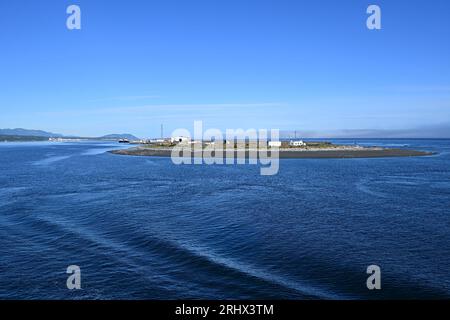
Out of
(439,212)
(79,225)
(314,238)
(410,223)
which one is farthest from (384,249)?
(79,225)

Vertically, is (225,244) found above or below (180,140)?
below

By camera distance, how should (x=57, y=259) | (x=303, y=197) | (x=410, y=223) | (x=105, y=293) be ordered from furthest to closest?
(x=303, y=197) < (x=410, y=223) < (x=57, y=259) < (x=105, y=293)

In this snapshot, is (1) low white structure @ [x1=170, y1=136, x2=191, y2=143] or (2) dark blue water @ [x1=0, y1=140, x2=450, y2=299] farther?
(1) low white structure @ [x1=170, y1=136, x2=191, y2=143]

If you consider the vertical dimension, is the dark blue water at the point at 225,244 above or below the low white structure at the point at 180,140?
below

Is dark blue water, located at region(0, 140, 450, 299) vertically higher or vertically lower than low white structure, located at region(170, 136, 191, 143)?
lower

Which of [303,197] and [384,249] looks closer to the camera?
[384,249]

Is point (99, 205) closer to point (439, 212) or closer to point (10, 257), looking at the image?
point (10, 257)

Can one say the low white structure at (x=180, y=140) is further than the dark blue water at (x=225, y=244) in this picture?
Yes

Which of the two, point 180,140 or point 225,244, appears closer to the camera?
point 225,244
